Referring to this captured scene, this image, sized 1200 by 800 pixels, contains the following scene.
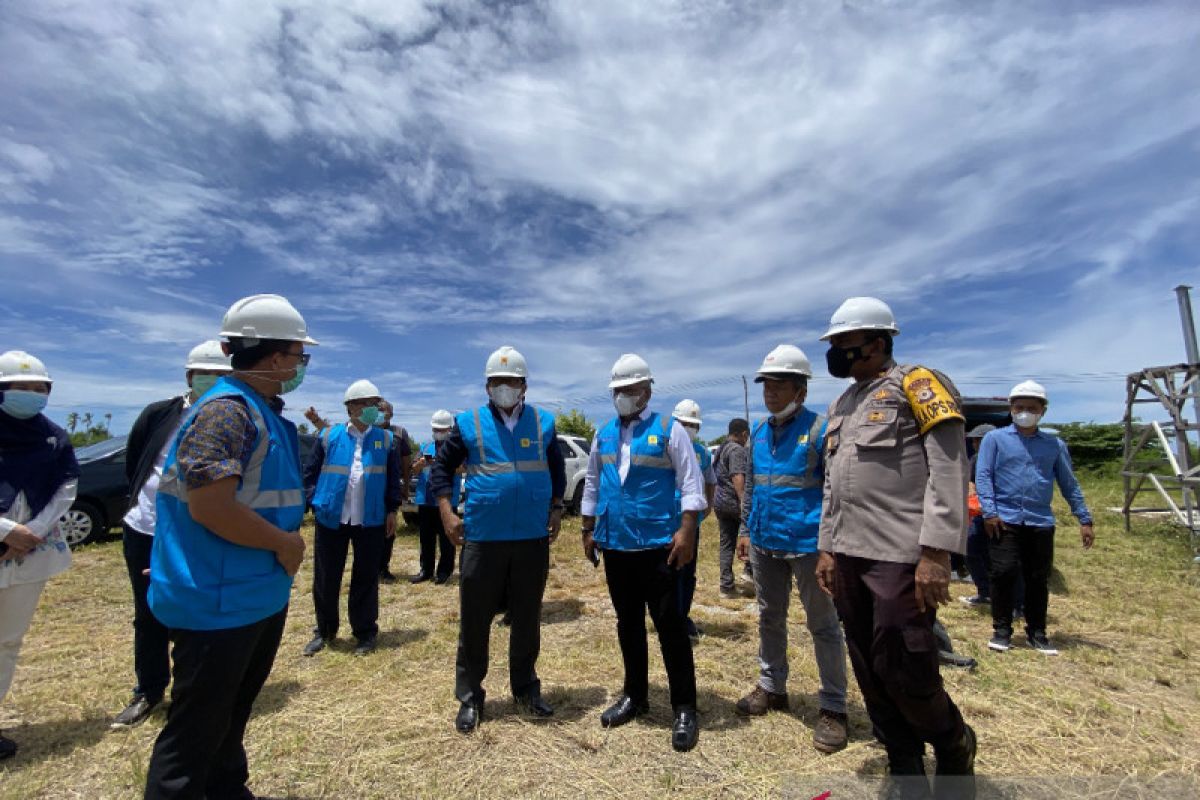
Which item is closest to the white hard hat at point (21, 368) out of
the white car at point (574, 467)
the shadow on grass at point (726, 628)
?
the shadow on grass at point (726, 628)

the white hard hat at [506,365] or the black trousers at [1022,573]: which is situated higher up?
the white hard hat at [506,365]

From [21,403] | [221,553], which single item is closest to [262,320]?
[221,553]

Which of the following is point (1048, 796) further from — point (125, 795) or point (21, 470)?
point (21, 470)

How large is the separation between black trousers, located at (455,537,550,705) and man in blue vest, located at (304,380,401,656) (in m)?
1.55

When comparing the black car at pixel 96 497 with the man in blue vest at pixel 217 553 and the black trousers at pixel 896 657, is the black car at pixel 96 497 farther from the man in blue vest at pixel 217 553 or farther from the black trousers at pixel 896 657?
the black trousers at pixel 896 657

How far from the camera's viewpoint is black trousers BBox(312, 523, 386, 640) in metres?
4.69

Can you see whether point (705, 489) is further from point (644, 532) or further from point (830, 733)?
point (830, 733)

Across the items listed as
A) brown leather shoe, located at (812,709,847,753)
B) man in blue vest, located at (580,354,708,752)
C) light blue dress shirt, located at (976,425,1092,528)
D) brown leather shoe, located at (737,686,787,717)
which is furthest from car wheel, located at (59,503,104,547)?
light blue dress shirt, located at (976,425,1092,528)

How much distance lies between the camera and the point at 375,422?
16.3 feet

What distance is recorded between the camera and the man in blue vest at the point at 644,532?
10.7ft

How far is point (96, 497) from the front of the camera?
8562mm

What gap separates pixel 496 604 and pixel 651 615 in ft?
2.92

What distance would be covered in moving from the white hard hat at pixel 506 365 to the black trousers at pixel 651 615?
1167mm

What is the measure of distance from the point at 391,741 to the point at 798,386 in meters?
2.93
